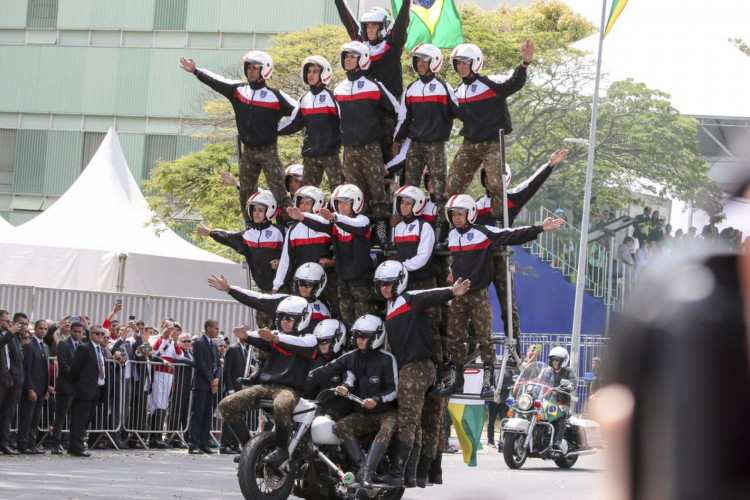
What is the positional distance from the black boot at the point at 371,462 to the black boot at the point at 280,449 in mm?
760

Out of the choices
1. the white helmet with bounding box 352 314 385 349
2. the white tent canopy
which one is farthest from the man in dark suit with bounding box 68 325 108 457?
the white tent canopy

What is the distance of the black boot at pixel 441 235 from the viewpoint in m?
13.0

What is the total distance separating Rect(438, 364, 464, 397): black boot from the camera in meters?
12.5

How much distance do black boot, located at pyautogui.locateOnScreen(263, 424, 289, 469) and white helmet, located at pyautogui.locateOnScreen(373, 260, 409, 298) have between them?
1.69 metres

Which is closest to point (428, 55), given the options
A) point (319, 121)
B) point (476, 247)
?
point (319, 121)

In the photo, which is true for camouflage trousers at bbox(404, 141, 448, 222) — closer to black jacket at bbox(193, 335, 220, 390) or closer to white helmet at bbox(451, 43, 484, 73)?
white helmet at bbox(451, 43, 484, 73)

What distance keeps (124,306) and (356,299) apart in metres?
11.9

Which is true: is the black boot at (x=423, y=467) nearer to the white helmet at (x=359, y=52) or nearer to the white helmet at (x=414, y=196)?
the white helmet at (x=414, y=196)

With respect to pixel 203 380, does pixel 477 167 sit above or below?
above

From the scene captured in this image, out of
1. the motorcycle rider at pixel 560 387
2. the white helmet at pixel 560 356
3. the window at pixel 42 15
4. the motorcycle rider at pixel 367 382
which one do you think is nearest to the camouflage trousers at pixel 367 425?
the motorcycle rider at pixel 367 382

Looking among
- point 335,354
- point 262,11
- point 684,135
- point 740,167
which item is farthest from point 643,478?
point 262,11

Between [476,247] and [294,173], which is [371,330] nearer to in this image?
[476,247]

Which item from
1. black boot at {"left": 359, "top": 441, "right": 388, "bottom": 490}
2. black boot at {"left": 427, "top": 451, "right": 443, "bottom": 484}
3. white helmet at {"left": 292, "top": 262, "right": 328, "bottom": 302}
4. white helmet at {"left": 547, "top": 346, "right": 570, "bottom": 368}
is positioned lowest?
black boot at {"left": 427, "top": 451, "right": 443, "bottom": 484}

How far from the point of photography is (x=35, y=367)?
55.5ft
